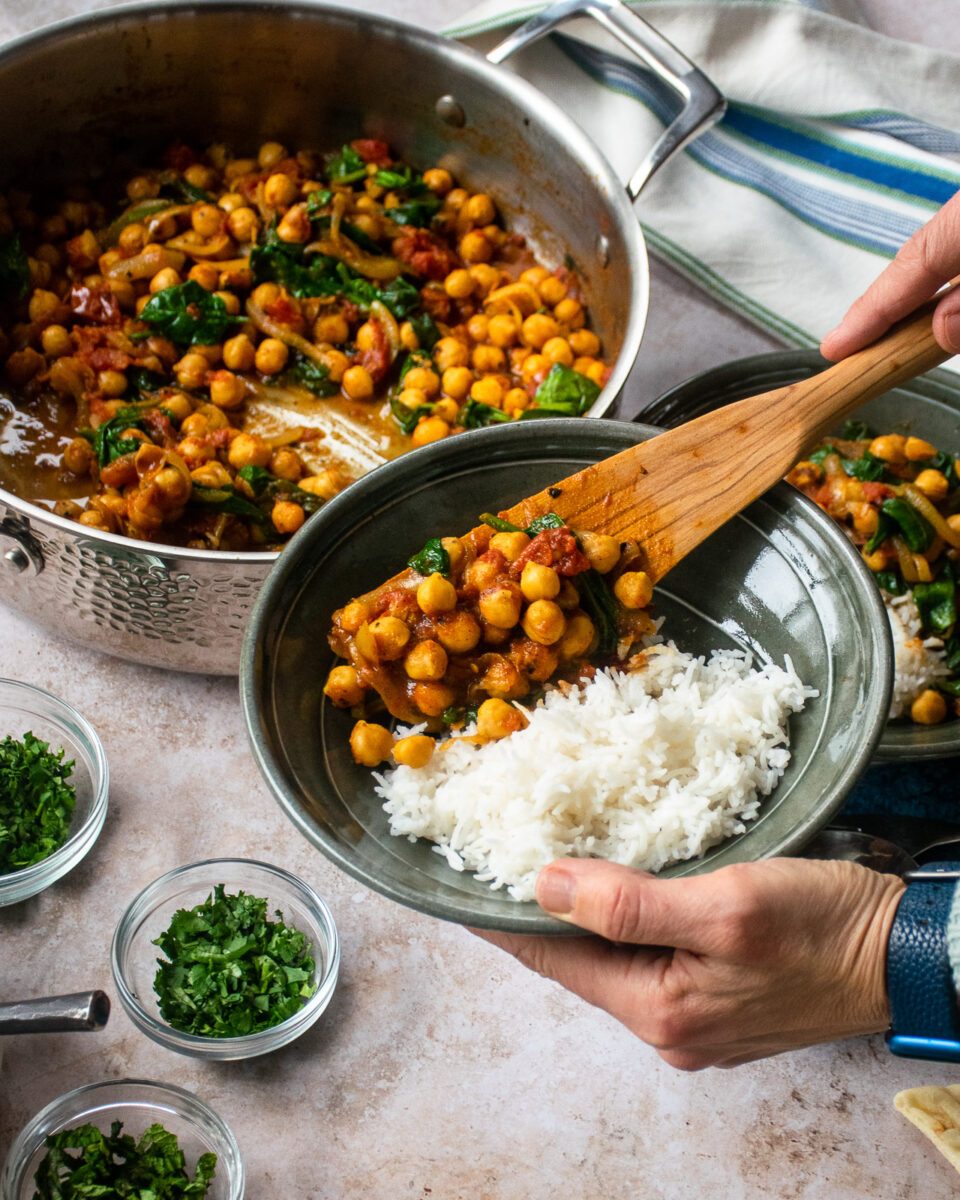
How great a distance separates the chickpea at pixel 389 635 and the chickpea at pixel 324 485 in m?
0.82

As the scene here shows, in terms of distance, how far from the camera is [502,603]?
6.69ft

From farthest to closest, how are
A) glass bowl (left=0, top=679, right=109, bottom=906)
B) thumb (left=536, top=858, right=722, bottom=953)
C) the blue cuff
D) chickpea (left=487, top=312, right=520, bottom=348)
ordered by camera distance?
1. chickpea (left=487, top=312, right=520, bottom=348)
2. glass bowl (left=0, top=679, right=109, bottom=906)
3. the blue cuff
4. thumb (left=536, top=858, right=722, bottom=953)

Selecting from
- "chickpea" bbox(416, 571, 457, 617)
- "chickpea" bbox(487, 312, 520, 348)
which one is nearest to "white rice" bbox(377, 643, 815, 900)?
"chickpea" bbox(416, 571, 457, 617)

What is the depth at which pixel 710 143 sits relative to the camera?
358cm

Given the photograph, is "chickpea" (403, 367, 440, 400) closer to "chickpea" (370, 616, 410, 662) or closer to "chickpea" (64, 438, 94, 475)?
"chickpea" (64, 438, 94, 475)

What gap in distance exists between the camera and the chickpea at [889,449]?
288cm

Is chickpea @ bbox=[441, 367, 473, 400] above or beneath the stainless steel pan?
beneath

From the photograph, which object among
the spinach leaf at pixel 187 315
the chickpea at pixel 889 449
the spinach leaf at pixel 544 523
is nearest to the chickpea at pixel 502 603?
the spinach leaf at pixel 544 523

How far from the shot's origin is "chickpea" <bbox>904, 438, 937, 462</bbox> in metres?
2.87

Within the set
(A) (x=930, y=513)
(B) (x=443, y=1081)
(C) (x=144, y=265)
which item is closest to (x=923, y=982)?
(B) (x=443, y=1081)

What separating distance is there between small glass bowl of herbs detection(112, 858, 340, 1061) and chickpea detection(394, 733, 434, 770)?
0.58 meters

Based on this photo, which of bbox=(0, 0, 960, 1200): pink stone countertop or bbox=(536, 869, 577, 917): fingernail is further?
bbox=(0, 0, 960, 1200): pink stone countertop

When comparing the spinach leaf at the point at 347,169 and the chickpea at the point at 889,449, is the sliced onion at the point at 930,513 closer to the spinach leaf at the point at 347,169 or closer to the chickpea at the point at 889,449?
the chickpea at the point at 889,449

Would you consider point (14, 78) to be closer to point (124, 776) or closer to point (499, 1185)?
point (124, 776)
